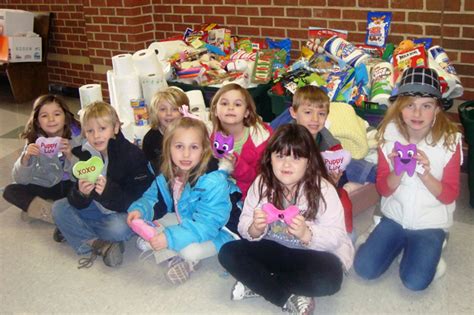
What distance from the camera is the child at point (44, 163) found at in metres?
2.77

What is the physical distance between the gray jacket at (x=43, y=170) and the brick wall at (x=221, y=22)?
6.12ft

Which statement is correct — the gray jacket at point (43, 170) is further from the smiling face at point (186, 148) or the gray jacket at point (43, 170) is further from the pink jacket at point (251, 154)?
the pink jacket at point (251, 154)

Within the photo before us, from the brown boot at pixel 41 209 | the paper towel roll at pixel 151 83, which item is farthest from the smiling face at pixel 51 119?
the paper towel roll at pixel 151 83

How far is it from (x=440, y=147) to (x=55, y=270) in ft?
6.34

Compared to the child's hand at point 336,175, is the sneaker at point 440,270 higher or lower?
lower

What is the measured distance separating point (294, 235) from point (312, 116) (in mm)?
701

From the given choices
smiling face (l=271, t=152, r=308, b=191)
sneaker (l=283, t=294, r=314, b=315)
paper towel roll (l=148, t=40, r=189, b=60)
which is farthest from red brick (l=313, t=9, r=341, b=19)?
sneaker (l=283, t=294, r=314, b=315)

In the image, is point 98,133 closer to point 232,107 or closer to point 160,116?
point 160,116

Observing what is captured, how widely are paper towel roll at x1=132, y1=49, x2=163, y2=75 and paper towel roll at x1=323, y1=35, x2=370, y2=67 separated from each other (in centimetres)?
117

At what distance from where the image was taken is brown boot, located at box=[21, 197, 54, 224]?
2.85m

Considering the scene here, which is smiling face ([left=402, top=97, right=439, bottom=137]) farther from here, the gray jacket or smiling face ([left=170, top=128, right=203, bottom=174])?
the gray jacket

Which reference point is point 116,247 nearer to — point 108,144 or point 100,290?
point 100,290

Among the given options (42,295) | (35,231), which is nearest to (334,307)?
(42,295)

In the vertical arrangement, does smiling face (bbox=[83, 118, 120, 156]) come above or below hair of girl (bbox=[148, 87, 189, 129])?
below
